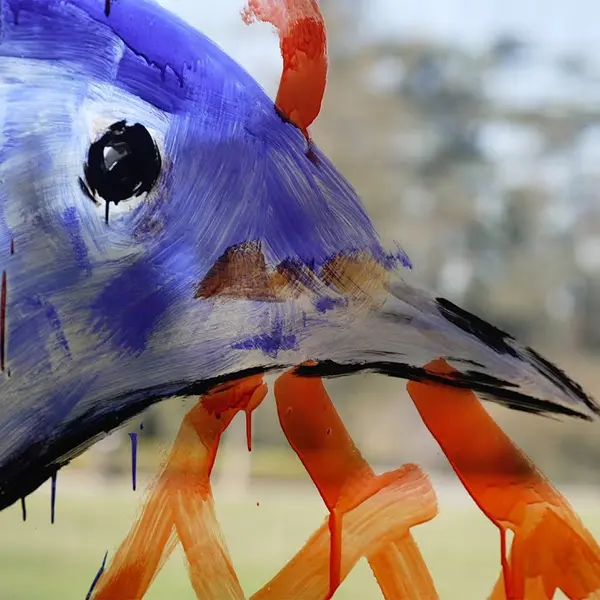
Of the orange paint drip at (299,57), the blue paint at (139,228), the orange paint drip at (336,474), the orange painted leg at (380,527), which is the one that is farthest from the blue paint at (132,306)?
the orange painted leg at (380,527)

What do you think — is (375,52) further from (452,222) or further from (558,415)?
(558,415)

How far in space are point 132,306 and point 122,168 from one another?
0.28m

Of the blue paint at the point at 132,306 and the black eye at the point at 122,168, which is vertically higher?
the black eye at the point at 122,168

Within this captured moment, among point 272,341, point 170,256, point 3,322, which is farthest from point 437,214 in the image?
point 3,322

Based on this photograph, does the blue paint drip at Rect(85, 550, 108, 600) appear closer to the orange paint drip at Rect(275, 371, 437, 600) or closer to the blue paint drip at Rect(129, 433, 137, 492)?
the blue paint drip at Rect(129, 433, 137, 492)

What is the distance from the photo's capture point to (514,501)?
129 cm

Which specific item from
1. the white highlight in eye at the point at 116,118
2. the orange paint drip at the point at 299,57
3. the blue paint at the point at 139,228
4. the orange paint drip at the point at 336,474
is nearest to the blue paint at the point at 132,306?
the blue paint at the point at 139,228

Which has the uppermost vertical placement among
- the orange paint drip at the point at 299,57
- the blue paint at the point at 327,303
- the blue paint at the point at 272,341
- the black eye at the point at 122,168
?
the orange paint drip at the point at 299,57

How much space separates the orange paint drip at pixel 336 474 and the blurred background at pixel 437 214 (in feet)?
0.08

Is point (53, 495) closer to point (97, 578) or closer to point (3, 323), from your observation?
point (97, 578)

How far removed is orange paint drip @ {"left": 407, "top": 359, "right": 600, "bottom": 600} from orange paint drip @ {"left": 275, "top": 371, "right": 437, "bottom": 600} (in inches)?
4.5

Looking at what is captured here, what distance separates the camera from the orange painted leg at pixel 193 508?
1.31 meters

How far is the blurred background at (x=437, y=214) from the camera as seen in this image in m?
1.30

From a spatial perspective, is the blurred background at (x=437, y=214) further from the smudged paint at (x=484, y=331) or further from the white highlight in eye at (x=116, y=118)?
the white highlight in eye at (x=116, y=118)
